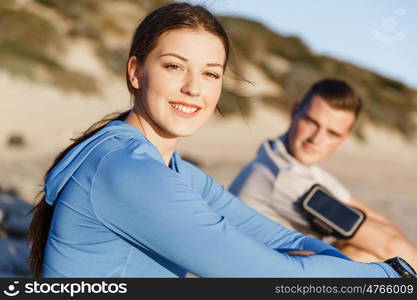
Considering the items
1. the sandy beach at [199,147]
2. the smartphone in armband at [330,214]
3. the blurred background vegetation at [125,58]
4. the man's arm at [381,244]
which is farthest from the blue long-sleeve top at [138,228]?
the blurred background vegetation at [125,58]

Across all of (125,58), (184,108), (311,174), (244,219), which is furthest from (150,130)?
(125,58)

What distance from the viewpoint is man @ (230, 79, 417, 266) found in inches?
125

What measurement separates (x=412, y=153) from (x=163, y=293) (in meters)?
20.9

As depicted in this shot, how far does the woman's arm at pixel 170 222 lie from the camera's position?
5.60 ft

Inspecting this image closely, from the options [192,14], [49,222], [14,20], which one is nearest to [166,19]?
[192,14]

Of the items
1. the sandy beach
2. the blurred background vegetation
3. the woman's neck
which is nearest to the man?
the woman's neck

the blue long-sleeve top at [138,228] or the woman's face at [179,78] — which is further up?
the woman's face at [179,78]

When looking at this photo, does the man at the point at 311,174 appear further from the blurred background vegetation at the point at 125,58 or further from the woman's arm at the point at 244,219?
the blurred background vegetation at the point at 125,58

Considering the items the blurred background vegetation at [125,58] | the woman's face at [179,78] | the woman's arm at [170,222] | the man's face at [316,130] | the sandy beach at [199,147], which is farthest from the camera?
the blurred background vegetation at [125,58]

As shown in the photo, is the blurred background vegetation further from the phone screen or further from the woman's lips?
the woman's lips

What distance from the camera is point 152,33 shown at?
82.9 inches

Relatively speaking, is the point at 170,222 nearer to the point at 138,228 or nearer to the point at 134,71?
the point at 138,228

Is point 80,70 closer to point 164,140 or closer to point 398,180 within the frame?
point 398,180

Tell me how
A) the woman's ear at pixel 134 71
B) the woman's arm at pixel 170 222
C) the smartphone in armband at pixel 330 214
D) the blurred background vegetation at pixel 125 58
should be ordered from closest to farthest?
the woman's arm at pixel 170 222, the woman's ear at pixel 134 71, the smartphone in armband at pixel 330 214, the blurred background vegetation at pixel 125 58
